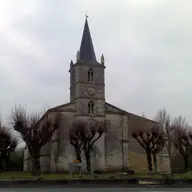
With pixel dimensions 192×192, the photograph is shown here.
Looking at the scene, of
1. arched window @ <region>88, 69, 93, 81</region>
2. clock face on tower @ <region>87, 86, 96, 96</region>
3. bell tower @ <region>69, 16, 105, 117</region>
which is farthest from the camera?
arched window @ <region>88, 69, 93, 81</region>

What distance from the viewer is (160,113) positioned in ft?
192

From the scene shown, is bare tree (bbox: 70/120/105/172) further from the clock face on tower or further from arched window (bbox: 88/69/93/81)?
arched window (bbox: 88/69/93/81)

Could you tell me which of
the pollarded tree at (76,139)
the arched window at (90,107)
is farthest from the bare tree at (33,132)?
the arched window at (90,107)

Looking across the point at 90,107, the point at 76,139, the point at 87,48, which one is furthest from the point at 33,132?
the point at 87,48

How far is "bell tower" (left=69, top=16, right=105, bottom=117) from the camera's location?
49.5 metres

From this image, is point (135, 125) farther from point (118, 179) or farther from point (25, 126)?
point (118, 179)

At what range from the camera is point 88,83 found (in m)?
50.6

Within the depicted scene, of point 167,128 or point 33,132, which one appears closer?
point 33,132

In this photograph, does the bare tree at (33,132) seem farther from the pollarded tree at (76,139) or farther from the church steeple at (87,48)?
the church steeple at (87,48)

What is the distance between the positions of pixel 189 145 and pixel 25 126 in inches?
903

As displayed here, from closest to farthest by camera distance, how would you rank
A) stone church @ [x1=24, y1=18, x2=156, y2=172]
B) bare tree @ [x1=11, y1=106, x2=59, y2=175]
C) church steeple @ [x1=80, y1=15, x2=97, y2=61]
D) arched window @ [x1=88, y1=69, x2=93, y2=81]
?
bare tree @ [x1=11, y1=106, x2=59, y2=175] < stone church @ [x1=24, y1=18, x2=156, y2=172] < arched window @ [x1=88, y1=69, x2=93, y2=81] < church steeple @ [x1=80, y1=15, x2=97, y2=61]

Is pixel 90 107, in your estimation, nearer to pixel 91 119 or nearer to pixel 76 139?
pixel 91 119

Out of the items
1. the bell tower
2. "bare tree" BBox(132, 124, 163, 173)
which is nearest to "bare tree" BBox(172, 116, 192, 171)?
"bare tree" BBox(132, 124, 163, 173)

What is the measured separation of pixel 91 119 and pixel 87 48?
12493 millimetres
